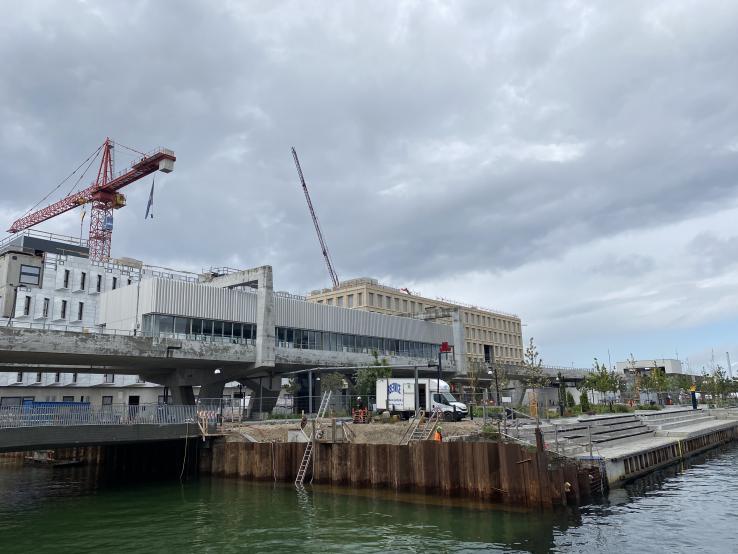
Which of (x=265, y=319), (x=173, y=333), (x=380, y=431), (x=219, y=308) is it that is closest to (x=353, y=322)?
(x=265, y=319)

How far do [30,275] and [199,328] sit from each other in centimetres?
3713

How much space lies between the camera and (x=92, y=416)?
1359 inches

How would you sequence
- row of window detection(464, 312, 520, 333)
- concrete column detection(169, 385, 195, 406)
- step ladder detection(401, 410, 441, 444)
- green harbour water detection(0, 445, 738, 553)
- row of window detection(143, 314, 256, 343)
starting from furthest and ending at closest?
row of window detection(464, 312, 520, 333) < concrete column detection(169, 385, 195, 406) < row of window detection(143, 314, 256, 343) < step ladder detection(401, 410, 441, 444) < green harbour water detection(0, 445, 738, 553)

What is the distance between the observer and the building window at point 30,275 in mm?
72375

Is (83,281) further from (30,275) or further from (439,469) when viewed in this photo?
(439,469)

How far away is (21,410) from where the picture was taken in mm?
32188

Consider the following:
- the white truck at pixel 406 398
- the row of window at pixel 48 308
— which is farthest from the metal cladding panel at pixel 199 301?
the row of window at pixel 48 308

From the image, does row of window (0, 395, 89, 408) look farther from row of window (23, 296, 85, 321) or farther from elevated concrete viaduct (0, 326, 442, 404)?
elevated concrete viaduct (0, 326, 442, 404)

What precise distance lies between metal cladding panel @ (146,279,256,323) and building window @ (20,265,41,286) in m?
34.2

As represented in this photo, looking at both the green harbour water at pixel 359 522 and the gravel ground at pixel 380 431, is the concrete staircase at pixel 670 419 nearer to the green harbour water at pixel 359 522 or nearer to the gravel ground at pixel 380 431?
the green harbour water at pixel 359 522

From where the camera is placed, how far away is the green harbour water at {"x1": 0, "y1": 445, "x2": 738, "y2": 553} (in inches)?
797

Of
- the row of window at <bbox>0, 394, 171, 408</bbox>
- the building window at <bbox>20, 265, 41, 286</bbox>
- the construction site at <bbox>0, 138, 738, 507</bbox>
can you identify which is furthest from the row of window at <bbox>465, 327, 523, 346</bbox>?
the building window at <bbox>20, 265, 41, 286</bbox>

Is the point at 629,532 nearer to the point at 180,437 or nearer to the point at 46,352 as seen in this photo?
the point at 180,437

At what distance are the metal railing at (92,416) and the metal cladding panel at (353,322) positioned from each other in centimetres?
1618
